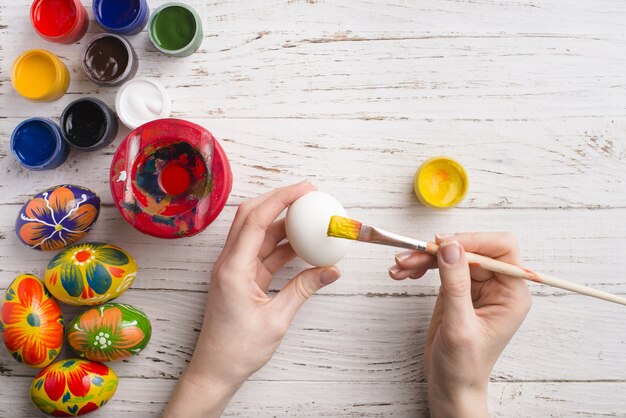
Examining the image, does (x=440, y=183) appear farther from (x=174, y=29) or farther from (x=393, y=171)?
(x=174, y=29)

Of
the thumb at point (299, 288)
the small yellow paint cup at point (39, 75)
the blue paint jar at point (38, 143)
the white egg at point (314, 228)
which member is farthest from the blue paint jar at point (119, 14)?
the thumb at point (299, 288)

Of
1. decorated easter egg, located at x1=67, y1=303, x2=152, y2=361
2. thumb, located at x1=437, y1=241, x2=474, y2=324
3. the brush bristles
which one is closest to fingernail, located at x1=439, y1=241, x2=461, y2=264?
thumb, located at x1=437, y1=241, x2=474, y2=324

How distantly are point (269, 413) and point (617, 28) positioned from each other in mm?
1273

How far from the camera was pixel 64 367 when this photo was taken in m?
1.18

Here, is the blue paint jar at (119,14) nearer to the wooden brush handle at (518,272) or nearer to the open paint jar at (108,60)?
the open paint jar at (108,60)

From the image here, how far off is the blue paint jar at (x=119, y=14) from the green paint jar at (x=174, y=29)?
0.04m

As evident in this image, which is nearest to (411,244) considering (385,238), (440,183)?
(385,238)

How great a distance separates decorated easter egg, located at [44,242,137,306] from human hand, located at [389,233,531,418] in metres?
0.62

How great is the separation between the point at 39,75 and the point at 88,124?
0.55ft

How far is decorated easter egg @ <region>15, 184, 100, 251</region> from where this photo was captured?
1.17 metres

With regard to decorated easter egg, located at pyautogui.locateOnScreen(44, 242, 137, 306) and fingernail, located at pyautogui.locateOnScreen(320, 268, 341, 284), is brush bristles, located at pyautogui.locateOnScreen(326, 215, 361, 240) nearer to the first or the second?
fingernail, located at pyautogui.locateOnScreen(320, 268, 341, 284)

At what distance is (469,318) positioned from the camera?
102 cm

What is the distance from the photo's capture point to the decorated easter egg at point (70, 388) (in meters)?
1.16

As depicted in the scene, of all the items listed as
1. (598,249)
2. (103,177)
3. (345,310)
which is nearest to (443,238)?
(345,310)
